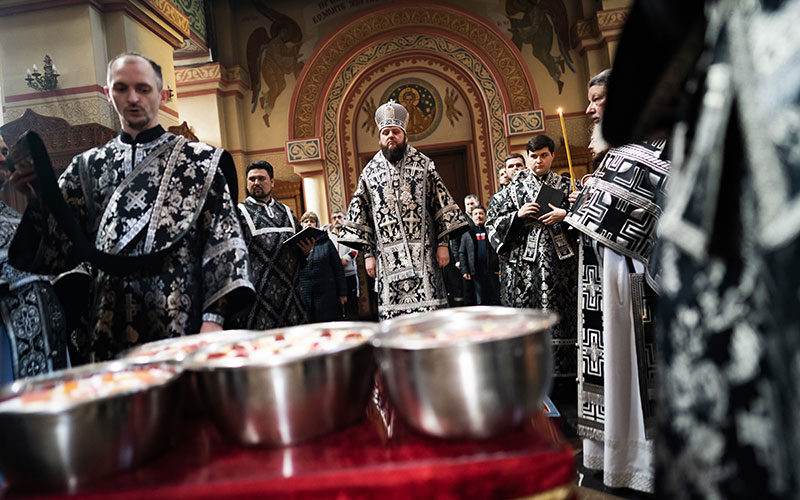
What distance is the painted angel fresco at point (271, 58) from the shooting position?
34.8 feet

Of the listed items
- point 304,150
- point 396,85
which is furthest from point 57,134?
point 396,85

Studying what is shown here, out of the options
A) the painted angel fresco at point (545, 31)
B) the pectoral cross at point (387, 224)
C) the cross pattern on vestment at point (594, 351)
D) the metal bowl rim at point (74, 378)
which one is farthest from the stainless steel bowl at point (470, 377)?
the painted angel fresco at point (545, 31)

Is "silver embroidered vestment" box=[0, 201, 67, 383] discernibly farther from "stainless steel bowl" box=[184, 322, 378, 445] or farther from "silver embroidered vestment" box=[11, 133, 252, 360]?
"stainless steel bowl" box=[184, 322, 378, 445]

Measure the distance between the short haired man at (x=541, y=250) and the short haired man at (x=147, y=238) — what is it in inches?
104

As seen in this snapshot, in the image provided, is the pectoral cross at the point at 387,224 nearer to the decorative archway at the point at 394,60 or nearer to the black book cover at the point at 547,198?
the black book cover at the point at 547,198

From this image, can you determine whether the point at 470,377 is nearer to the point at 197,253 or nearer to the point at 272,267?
the point at 197,253

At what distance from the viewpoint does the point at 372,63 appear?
10.5m

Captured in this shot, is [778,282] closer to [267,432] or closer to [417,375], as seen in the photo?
[417,375]

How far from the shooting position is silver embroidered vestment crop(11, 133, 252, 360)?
6.33 feet

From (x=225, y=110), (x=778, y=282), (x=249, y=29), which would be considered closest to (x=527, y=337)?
(x=778, y=282)

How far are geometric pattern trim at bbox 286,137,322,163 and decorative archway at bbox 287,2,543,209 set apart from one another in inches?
1.0

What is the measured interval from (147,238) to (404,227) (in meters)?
2.27

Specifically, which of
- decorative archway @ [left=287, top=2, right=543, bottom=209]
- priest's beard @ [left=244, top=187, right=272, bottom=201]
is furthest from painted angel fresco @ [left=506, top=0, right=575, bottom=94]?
priest's beard @ [left=244, top=187, right=272, bottom=201]

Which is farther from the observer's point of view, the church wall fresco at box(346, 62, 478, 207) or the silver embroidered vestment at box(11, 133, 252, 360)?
the church wall fresco at box(346, 62, 478, 207)
